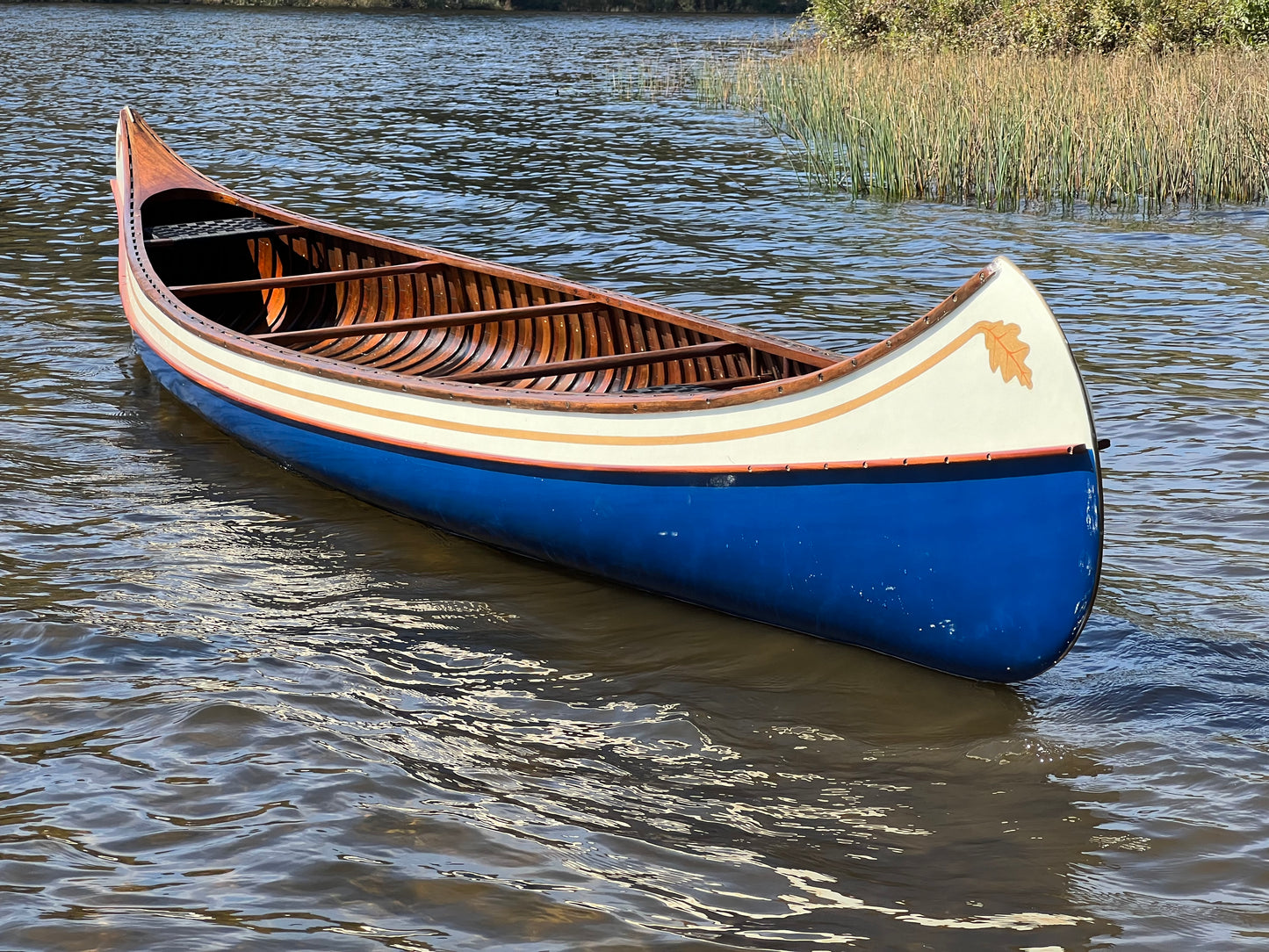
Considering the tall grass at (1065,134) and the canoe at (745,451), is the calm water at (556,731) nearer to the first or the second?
the canoe at (745,451)

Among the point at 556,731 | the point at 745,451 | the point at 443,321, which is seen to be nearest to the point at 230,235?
the point at 443,321

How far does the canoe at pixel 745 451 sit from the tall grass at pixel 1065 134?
740 cm

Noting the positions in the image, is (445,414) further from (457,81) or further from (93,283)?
(457,81)

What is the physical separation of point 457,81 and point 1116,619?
2506cm

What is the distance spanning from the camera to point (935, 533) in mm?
4520

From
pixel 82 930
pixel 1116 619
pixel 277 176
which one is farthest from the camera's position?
pixel 277 176

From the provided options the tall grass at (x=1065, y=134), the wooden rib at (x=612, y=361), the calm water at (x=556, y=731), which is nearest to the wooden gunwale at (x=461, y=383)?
the wooden rib at (x=612, y=361)

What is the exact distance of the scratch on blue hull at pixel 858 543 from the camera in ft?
14.2

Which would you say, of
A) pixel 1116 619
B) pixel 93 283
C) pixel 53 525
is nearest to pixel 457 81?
pixel 93 283

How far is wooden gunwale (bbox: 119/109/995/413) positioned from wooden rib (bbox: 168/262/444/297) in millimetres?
160

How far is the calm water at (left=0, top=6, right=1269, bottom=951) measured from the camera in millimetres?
3668

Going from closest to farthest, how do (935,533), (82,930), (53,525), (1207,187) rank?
1. (82,930)
2. (935,533)
3. (53,525)
4. (1207,187)

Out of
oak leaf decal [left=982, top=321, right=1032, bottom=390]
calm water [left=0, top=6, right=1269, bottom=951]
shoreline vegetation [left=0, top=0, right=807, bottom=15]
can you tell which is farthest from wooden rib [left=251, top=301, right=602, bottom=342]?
shoreline vegetation [left=0, top=0, right=807, bottom=15]

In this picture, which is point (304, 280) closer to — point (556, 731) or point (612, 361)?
point (612, 361)
